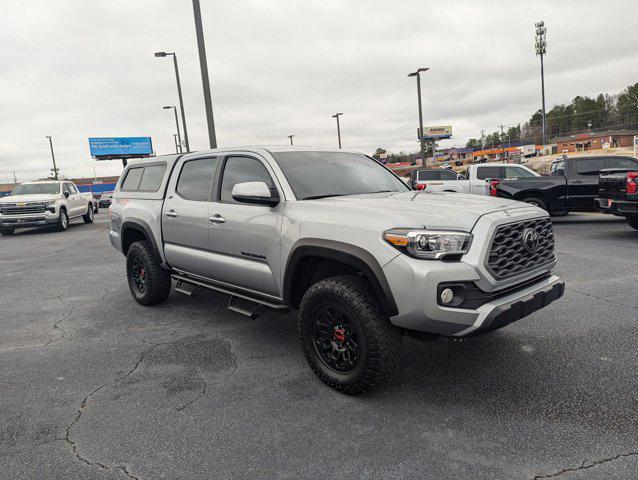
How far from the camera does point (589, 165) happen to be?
11617mm

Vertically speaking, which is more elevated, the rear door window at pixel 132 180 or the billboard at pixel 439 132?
the billboard at pixel 439 132

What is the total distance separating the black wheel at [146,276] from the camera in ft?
17.6

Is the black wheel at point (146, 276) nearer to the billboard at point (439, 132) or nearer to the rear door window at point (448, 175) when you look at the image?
the rear door window at point (448, 175)

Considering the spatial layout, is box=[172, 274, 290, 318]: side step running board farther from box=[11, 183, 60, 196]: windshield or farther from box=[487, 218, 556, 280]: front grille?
box=[11, 183, 60, 196]: windshield

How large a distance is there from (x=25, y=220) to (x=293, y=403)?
49.4ft

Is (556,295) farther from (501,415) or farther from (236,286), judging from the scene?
(236,286)

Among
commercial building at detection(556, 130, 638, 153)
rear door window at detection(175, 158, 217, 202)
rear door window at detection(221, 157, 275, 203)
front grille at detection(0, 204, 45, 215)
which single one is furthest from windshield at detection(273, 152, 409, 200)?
commercial building at detection(556, 130, 638, 153)

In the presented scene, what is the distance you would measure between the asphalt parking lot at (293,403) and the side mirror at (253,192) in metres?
1.37

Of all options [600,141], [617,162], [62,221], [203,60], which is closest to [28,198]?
[62,221]

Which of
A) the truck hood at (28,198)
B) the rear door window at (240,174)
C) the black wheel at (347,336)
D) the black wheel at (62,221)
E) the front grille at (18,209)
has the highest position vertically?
the truck hood at (28,198)

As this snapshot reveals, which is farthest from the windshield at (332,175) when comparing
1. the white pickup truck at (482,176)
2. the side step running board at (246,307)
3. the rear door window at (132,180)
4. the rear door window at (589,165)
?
the rear door window at (589,165)

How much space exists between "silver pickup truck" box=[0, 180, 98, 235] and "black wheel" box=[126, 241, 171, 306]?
11447 mm

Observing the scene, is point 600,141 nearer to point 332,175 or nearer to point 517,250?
point 332,175

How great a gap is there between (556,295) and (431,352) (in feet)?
3.63
